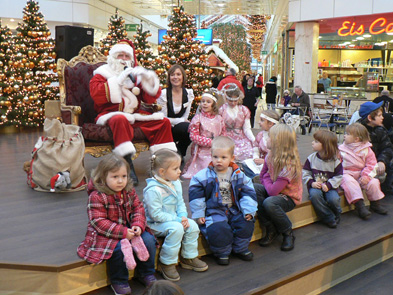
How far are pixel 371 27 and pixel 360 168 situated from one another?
1092 centimetres

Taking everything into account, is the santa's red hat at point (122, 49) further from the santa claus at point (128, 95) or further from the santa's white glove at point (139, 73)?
the santa's white glove at point (139, 73)

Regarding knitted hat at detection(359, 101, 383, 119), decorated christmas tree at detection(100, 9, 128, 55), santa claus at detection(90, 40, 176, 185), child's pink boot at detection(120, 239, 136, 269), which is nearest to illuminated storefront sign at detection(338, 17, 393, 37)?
decorated christmas tree at detection(100, 9, 128, 55)

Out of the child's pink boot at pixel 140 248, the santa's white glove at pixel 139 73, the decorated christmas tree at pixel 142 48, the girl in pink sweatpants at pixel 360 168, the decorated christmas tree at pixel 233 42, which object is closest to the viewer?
the child's pink boot at pixel 140 248

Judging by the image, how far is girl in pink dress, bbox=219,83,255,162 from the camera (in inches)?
213

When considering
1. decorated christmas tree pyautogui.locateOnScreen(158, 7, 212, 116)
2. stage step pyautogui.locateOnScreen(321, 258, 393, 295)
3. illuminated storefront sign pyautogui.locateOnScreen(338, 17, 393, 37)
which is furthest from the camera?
illuminated storefront sign pyautogui.locateOnScreen(338, 17, 393, 37)

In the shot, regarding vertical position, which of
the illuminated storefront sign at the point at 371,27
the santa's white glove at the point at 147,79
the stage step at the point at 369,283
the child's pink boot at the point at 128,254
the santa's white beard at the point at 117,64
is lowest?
the stage step at the point at 369,283

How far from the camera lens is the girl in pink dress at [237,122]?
541 cm

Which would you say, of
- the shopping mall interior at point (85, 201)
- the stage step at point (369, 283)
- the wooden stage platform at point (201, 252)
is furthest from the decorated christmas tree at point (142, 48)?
the stage step at point (369, 283)

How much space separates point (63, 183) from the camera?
416 cm

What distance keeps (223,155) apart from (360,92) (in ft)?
39.6

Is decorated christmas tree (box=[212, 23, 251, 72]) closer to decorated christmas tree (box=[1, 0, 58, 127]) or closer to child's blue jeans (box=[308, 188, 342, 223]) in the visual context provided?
decorated christmas tree (box=[1, 0, 58, 127])

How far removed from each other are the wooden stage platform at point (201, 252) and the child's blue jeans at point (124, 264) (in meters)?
0.09

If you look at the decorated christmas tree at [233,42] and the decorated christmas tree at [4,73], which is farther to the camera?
the decorated christmas tree at [233,42]

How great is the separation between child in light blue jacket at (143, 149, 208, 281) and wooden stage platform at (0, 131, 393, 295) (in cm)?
12
